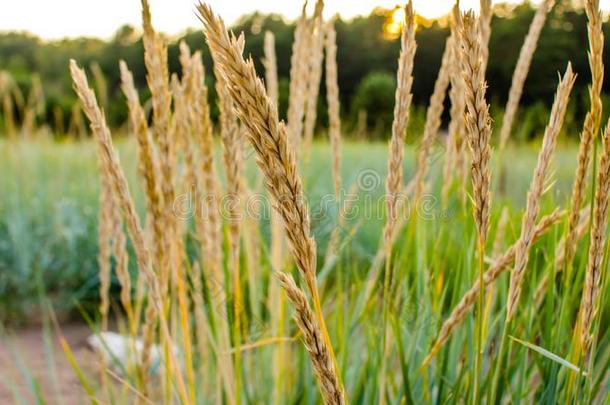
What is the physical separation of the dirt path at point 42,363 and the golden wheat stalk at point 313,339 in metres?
1.90

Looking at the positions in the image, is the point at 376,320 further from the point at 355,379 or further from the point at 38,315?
the point at 38,315

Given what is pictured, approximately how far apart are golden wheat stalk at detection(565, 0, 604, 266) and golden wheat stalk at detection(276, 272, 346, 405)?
0.54 meters

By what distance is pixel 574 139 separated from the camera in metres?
11.2

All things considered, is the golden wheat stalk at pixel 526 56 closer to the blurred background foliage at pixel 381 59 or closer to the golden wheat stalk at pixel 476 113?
the golden wheat stalk at pixel 476 113

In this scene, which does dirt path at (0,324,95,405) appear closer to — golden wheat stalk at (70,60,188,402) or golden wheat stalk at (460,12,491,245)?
golden wheat stalk at (70,60,188,402)

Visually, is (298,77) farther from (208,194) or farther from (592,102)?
(592,102)

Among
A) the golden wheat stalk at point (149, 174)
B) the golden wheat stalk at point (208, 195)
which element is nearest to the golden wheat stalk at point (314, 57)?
the golden wheat stalk at point (208, 195)

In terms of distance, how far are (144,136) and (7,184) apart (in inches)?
186

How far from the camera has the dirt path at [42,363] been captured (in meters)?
3.03

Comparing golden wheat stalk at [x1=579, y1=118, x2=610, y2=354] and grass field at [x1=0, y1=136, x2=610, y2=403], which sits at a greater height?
golden wheat stalk at [x1=579, y1=118, x2=610, y2=354]

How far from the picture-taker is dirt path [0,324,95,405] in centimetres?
303

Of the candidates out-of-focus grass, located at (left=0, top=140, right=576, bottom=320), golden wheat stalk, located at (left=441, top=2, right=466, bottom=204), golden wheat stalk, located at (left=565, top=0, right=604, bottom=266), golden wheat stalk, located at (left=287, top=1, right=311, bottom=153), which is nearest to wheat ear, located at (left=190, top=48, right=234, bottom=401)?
golden wheat stalk, located at (left=287, top=1, right=311, bottom=153)

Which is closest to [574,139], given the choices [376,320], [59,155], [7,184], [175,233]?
[59,155]

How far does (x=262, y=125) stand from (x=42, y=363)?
335cm
